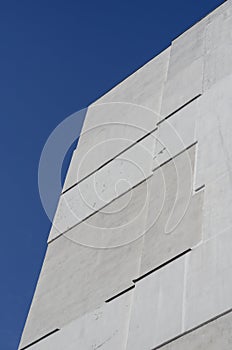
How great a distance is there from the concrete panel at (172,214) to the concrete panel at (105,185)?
24.8 inches

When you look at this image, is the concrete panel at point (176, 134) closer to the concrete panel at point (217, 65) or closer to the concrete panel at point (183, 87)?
the concrete panel at point (183, 87)

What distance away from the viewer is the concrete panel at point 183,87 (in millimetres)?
9258

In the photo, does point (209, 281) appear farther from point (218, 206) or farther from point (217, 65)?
point (217, 65)

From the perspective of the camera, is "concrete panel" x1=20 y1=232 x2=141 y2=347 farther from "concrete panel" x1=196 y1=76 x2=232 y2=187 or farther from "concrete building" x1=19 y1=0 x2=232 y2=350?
"concrete panel" x1=196 y1=76 x2=232 y2=187

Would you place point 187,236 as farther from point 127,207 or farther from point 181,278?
point 127,207

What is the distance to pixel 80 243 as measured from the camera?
8781mm

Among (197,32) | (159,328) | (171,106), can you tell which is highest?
(197,32)

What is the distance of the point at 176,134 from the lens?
28.6 ft

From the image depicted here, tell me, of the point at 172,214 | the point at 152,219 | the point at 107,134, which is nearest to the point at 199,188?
the point at 172,214

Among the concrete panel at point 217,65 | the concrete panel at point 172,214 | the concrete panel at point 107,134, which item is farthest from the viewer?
the concrete panel at point 107,134

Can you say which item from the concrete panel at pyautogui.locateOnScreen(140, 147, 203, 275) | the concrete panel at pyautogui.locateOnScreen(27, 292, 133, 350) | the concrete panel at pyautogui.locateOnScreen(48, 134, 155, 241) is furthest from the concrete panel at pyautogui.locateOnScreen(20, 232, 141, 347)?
the concrete panel at pyautogui.locateOnScreen(48, 134, 155, 241)

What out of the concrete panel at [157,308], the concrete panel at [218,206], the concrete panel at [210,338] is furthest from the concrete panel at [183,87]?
the concrete panel at [210,338]

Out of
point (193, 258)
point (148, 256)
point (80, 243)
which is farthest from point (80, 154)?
point (193, 258)

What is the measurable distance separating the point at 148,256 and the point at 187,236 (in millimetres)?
548
